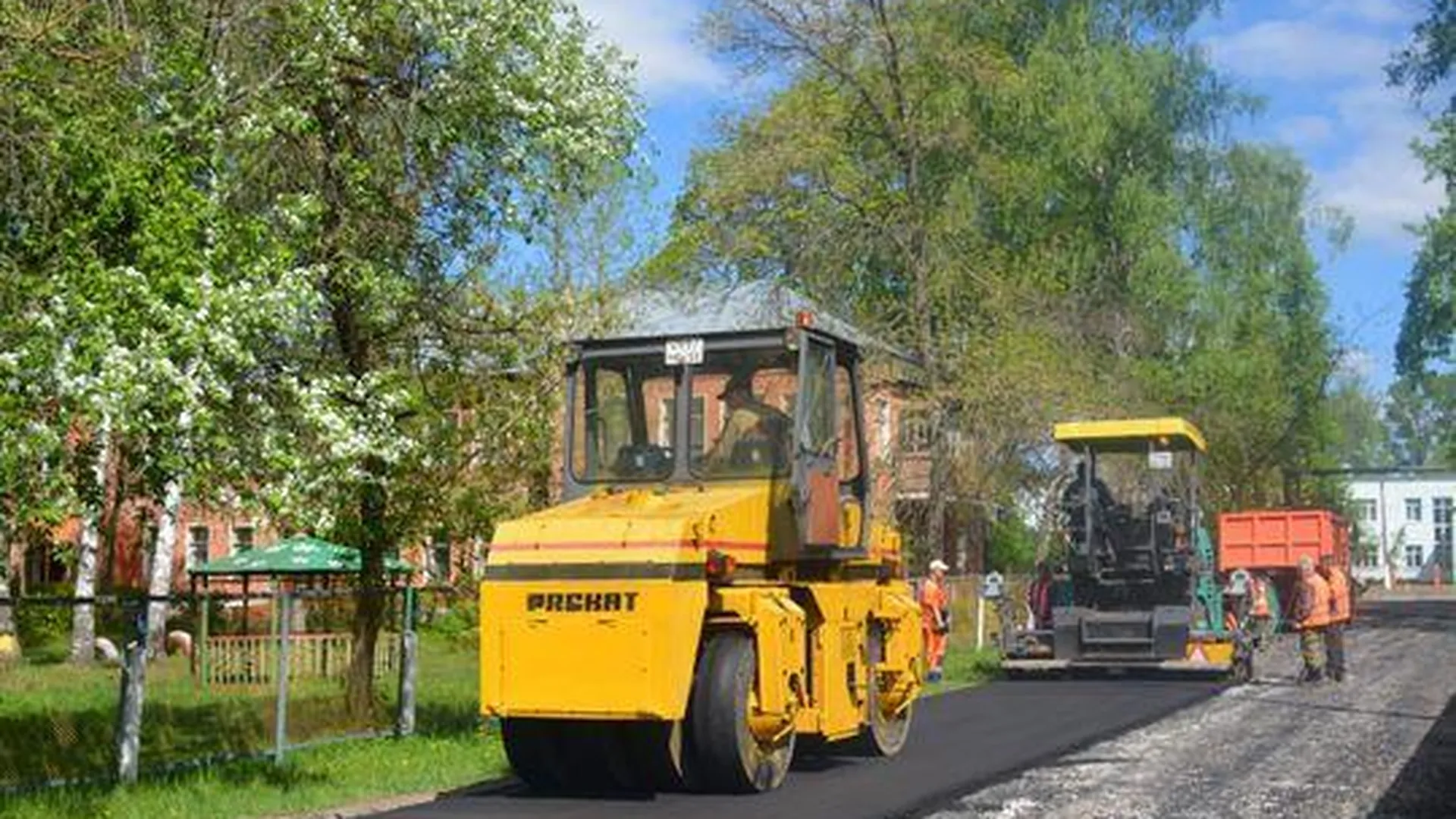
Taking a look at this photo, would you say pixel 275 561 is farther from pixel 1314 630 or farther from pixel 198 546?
pixel 198 546

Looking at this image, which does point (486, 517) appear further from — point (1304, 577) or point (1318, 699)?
point (1304, 577)

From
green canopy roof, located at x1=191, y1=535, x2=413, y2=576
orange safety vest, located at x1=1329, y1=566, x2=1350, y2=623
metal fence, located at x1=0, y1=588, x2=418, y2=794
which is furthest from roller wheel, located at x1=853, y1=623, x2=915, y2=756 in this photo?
green canopy roof, located at x1=191, y1=535, x2=413, y2=576

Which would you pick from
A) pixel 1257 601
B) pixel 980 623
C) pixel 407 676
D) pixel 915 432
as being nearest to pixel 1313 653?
pixel 1257 601

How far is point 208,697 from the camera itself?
56.2 feet

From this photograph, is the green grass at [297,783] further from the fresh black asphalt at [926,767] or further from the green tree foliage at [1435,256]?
the green tree foliage at [1435,256]

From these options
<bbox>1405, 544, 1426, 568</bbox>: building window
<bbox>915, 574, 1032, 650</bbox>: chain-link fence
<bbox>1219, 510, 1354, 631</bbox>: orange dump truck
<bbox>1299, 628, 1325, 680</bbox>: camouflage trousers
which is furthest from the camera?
<bbox>1405, 544, 1426, 568</bbox>: building window

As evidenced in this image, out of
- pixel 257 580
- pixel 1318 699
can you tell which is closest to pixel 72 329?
pixel 1318 699

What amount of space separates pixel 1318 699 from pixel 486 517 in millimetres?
9528

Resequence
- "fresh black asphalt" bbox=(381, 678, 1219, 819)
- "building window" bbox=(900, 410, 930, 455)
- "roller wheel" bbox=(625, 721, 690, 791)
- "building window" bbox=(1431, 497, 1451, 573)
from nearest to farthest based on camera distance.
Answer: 1. "fresh black asphalt" bbox=(381, 678, 1219, 819)
2. "roller wheel" bbox=(625, 721, 690, 791)
3. "building window" bbox=(900, 410, 930, 455)
4. "building window" bbox=(1431, 497, 1451, 573)

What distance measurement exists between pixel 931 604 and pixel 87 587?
1407 cm

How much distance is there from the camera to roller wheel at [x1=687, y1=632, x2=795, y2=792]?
11977mm

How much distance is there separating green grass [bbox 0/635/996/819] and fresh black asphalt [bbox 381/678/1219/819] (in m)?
0.68

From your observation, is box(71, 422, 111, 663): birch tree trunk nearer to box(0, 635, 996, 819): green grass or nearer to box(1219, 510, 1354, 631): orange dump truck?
box(0, 635, 996, 819): green grass

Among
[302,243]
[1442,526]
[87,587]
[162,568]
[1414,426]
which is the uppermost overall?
[1414,426]
